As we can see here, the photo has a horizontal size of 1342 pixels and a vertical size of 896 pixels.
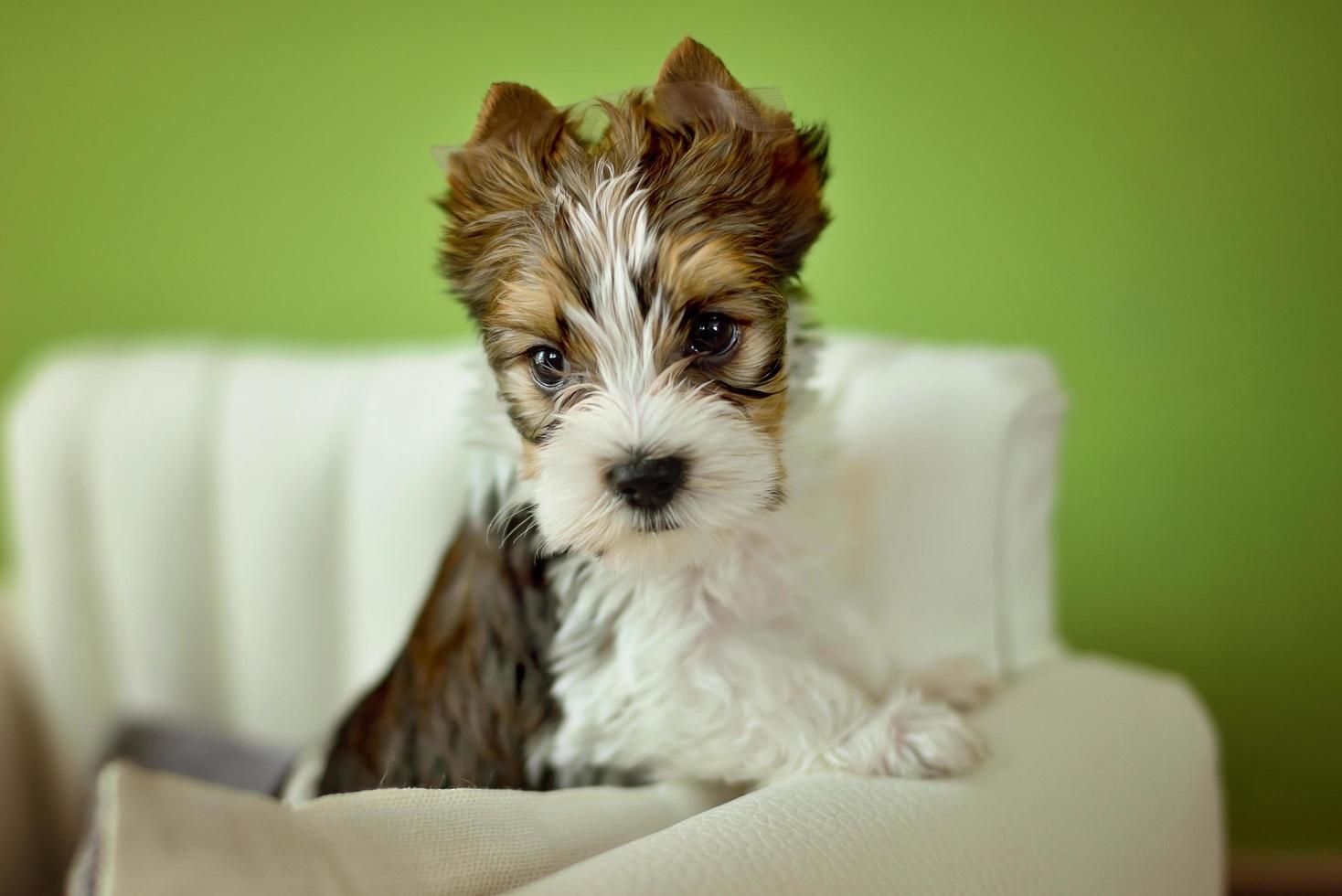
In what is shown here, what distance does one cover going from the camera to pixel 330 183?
2809 mm

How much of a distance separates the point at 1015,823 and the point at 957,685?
43cm

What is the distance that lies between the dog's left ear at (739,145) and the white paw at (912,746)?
25.5 inches

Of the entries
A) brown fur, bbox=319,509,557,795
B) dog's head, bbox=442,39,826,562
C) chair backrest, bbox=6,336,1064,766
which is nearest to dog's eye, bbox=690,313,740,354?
dog's head, bbox=442,39,826,562

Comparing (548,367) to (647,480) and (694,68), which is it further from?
(694,68)

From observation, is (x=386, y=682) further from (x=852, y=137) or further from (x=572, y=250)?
(x=852, y=137)

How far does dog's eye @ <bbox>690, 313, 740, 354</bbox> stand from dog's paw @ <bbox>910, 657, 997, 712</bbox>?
0.71 meters

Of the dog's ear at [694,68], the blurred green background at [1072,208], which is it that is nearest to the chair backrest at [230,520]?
the blurred green background at [1072,208]

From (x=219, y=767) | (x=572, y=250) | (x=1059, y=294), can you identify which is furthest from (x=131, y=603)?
(x=1059, y=294)

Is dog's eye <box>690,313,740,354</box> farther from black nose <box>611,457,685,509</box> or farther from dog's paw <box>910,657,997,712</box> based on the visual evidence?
dog's paw <box>910,657,997,712</box>

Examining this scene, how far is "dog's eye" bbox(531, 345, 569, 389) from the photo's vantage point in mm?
1390

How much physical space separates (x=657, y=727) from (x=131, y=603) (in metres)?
1.66

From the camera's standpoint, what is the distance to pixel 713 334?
4.51 feet

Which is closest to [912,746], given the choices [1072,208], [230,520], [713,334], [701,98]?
[713,334]

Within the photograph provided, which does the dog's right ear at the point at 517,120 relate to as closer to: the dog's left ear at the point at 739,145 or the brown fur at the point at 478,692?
the dog's left ear at the point at 739,145
